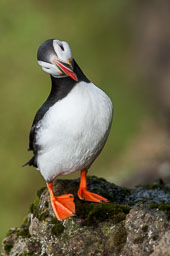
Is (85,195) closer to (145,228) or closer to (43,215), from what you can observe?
(43,215)

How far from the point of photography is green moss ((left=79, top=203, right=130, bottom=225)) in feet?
14.1

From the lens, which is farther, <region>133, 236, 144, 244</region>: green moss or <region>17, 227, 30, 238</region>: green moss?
<region>17, 227, 30, 238</region>: green moss

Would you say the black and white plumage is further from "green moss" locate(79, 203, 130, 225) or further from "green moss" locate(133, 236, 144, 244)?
"green moss" locate(133, 236, 144, 244)

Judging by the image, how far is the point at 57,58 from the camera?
4.29m

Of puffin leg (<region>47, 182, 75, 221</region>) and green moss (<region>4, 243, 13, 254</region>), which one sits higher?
puffin leg (<region>47, 182, 75, 221</region>)

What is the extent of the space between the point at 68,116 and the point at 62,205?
855mm

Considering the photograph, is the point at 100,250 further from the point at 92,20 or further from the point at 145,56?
the point at 92,20

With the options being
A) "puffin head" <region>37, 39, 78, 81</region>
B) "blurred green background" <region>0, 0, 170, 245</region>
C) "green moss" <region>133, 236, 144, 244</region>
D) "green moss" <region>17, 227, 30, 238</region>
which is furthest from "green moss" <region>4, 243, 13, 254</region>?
"blurred green background" <region>0, 0, 170, 245</region>

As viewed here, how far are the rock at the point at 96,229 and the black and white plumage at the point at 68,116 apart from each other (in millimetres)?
484

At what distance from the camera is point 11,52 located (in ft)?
47.1

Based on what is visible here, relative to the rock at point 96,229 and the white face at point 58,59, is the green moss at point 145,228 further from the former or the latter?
the white face at point 58,59

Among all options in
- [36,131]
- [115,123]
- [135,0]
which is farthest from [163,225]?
[135,0]

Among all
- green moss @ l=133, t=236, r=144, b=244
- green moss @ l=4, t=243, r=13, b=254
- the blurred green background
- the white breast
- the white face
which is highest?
the blurred green background

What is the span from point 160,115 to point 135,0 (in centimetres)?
481
